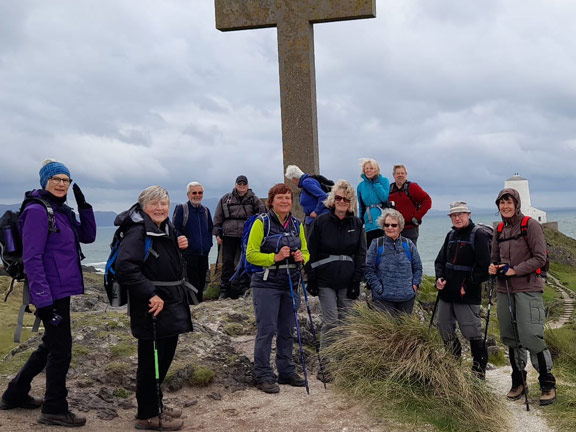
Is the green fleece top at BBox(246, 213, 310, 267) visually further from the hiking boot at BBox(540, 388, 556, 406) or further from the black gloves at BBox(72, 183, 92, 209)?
the hiking boot at BBox(540, 388, 556, 406)

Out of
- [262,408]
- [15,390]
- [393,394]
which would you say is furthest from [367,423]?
[15,390]

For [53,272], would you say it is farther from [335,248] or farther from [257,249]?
[335,248]

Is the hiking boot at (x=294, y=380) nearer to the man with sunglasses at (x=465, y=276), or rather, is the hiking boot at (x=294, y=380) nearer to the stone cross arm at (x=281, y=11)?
the man with sunglasses at (x=465, y=276)

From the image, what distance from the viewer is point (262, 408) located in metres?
6.43

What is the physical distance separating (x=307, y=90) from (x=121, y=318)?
5143 millimetres

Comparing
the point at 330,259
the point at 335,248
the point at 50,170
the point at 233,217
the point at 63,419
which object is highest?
the point at 50,170

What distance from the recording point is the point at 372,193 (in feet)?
29.8

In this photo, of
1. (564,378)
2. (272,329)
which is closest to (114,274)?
(272,329)

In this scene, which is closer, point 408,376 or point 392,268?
point 408,376

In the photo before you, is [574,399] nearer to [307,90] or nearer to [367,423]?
[367,423]

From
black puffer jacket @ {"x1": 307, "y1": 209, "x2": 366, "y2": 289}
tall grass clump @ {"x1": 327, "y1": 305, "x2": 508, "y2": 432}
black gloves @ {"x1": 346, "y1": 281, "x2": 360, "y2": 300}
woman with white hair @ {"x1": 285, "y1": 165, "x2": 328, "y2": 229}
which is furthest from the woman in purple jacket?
woman with white hair @ {"x1": 285, "y1": 165, "x2": 328, "y2": 229}

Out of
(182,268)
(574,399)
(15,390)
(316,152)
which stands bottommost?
(574,399)

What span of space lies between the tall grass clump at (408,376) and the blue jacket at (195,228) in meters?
3.51

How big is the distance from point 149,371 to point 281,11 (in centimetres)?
781
